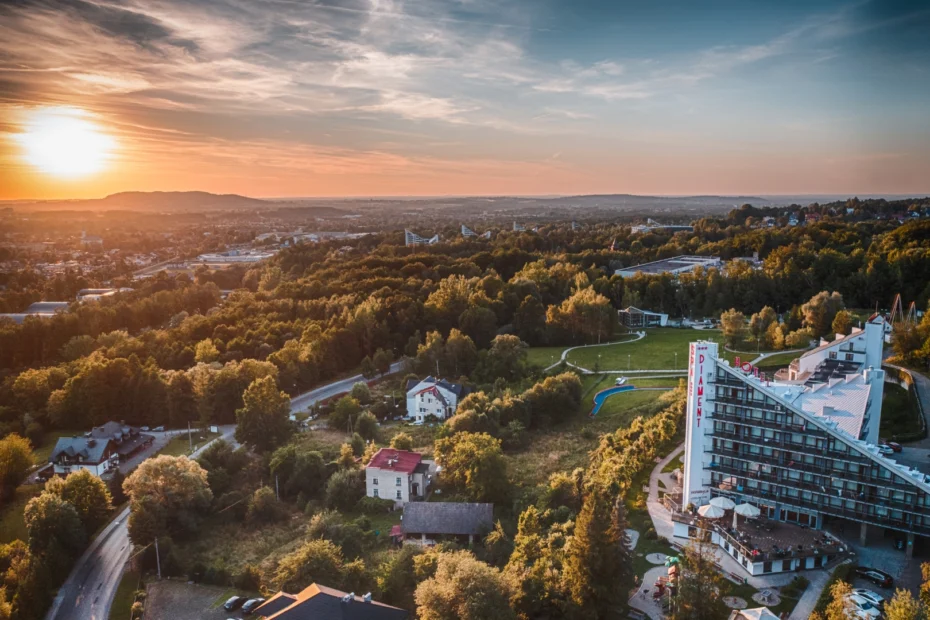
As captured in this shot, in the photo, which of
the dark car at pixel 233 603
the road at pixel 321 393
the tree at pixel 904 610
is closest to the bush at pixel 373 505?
the dark car at pixel 233 603

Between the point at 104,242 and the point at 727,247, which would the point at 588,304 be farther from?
the point at 104,242

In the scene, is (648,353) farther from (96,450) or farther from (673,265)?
(96,450)

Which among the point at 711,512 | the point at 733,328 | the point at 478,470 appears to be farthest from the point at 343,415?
the point at 733,328

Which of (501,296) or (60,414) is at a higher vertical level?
(501,296)

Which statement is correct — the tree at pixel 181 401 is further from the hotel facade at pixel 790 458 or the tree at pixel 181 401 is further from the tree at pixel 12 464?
the hotel facade at pixel 790 458

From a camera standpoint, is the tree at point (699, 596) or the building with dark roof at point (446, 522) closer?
the tree at point (699, 596)

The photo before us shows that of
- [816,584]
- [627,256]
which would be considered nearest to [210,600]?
[816,584]
